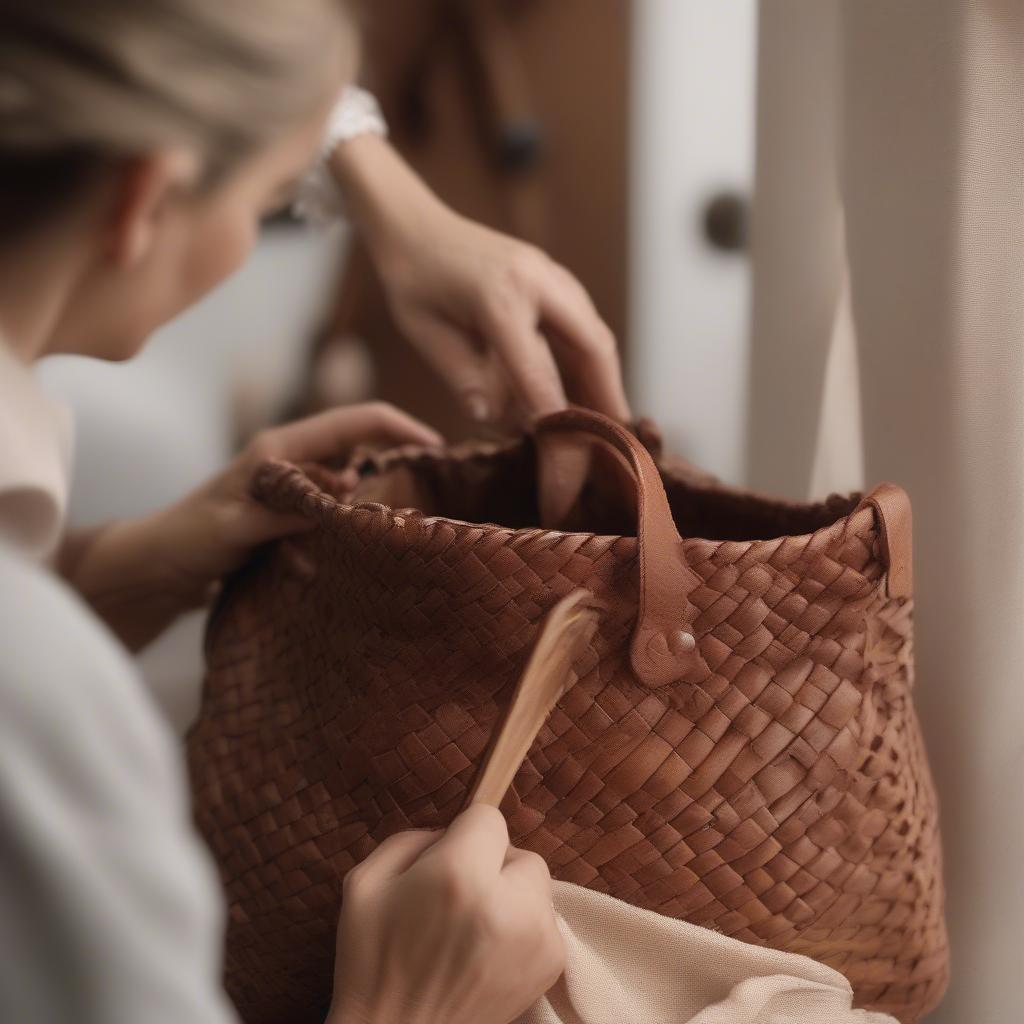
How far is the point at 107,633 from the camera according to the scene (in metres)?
0.45

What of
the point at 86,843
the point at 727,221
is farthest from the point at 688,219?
the point at 86,843

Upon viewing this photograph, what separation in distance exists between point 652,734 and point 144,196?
311 millimetres

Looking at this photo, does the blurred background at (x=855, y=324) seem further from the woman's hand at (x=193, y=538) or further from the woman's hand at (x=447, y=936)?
the woman's hand at (x=447, y=936)

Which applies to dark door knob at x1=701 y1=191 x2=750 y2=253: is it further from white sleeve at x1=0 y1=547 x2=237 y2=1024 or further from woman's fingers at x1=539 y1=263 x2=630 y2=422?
white sleeve at x1=0 y1=547 x2=237 y2=1024

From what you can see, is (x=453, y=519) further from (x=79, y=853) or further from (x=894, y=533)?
(x=79, y=853)

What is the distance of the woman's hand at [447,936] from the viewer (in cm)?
47

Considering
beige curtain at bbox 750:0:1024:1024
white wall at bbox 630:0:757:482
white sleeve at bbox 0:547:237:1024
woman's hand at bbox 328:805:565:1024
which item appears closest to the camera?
white sleeve at bbox 0:547:237:1024

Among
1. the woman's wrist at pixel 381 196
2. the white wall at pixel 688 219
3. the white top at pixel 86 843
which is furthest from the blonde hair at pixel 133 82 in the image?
the white wall at pixel 688 219

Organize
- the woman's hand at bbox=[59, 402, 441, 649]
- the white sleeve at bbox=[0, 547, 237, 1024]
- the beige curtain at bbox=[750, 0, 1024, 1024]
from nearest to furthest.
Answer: the white sleeve at bbox=[0, 547, 237, 1024] → the beige curtain at bbox=[750, 0, 1024, 1024] → the woman's hand at bbox=[59, 402, 441, 649]

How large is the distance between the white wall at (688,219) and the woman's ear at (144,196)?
3.26 feet

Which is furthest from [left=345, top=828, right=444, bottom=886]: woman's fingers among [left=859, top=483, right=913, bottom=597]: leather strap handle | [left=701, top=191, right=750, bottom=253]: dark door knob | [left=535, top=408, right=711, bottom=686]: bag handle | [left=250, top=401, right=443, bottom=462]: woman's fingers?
[left=701, top=191, right=750, bottom=253]: dark door knob

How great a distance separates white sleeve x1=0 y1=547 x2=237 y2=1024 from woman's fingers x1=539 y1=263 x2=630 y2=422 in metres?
0.47

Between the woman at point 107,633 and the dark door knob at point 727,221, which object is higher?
the dark door knob at point 727,221

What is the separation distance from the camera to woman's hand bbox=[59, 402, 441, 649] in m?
0.75
